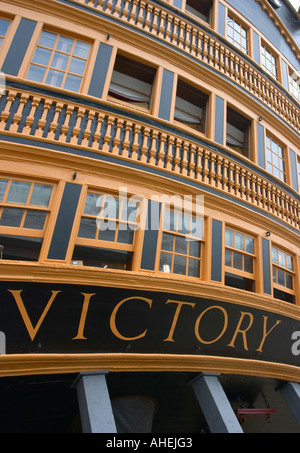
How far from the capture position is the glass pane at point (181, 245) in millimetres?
5504

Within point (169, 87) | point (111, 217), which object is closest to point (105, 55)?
point (169, 87)

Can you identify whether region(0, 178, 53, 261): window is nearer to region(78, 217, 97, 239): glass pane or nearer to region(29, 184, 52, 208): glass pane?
region(29, 184, 52, 208): glass pane

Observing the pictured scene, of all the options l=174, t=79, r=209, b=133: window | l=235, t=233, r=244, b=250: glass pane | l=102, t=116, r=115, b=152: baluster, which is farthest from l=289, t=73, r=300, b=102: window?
l=102, t=116, r=115, b=152: baluster

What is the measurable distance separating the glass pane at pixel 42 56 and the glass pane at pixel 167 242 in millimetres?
4121

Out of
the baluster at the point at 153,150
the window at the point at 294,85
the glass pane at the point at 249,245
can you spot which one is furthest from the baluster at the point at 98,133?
the window at the point at 294,85

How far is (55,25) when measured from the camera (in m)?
5.84

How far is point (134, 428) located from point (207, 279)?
2931 millimetres

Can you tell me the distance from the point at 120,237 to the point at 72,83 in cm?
325

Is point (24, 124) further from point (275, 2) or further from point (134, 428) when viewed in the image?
point (275, 2)

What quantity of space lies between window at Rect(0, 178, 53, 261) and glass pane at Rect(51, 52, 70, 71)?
270cm

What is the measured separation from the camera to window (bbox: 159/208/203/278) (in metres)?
5.33

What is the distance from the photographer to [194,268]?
18.4ft

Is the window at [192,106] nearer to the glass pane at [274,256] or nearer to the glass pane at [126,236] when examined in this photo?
the glass pane at [274,256]

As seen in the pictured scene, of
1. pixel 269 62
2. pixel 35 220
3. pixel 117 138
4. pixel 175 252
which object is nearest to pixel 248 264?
pixel 175 252
